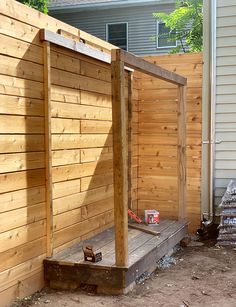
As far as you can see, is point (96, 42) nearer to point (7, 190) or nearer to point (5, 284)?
point (7, 190)

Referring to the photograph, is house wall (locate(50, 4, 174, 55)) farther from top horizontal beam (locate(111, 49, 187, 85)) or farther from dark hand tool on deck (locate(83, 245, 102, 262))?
dark hand tool on deck (locate(83, 245, 102, 262))

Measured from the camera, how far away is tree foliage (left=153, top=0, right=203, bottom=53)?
11.6 meters

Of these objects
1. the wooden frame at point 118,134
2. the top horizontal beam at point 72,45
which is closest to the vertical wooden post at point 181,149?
the top horizontal beam at point 72,45

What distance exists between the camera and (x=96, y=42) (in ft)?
15.4

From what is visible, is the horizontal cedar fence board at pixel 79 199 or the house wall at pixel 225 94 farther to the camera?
the house wall at pixel 225 94

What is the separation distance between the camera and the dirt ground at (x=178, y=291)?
353cm

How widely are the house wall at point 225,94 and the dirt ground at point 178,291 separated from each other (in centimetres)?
144

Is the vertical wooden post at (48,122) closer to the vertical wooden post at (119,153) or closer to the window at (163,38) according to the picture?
the vertical wooden post at (119,153)

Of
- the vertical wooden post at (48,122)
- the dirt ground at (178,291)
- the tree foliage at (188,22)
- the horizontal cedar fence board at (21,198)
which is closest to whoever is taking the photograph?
the horizontal cedar fence board at (21,198)

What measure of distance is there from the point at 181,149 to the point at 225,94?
991 mm

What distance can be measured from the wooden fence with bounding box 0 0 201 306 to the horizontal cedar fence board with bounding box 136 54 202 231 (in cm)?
17

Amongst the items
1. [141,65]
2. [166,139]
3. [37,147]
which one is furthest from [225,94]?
[37,147]

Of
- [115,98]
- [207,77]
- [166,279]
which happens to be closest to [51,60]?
[115,98]

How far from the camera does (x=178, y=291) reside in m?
3.82
